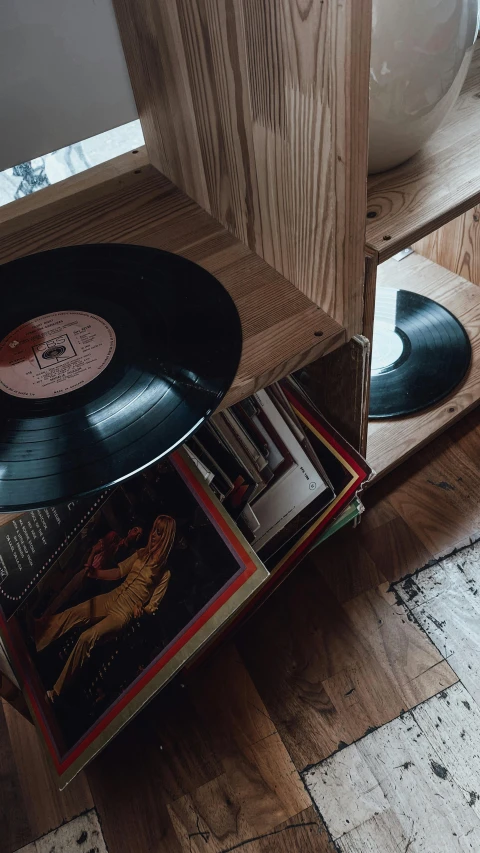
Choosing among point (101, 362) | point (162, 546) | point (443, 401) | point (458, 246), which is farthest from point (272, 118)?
point (458, 246)

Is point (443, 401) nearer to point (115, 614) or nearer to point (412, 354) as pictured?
point (412, 354)

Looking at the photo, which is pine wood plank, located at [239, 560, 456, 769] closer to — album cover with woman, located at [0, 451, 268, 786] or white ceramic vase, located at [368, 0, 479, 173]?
album cover with woman, located at [0, 451, 268, 786]

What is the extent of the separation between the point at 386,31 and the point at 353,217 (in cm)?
19

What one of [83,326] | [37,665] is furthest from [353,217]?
[37,665]

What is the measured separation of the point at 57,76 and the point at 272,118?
0.35 metres

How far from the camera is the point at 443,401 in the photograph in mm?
1135

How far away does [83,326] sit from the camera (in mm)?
741

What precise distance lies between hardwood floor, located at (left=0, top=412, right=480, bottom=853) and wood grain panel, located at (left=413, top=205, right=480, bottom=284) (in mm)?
503

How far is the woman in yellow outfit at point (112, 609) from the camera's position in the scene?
816 mm

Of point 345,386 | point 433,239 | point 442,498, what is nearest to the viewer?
point 345,386

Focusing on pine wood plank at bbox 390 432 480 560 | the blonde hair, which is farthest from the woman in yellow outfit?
pine wood plank at bbox 390 432 480 560

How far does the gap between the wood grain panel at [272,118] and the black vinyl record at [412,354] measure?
0.39 meters

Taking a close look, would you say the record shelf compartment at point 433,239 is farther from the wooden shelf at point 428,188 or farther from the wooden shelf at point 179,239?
the wooden shelf at point 179,239

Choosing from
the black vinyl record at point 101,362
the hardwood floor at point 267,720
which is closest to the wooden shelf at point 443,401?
the hardwood floor at point 267,720
